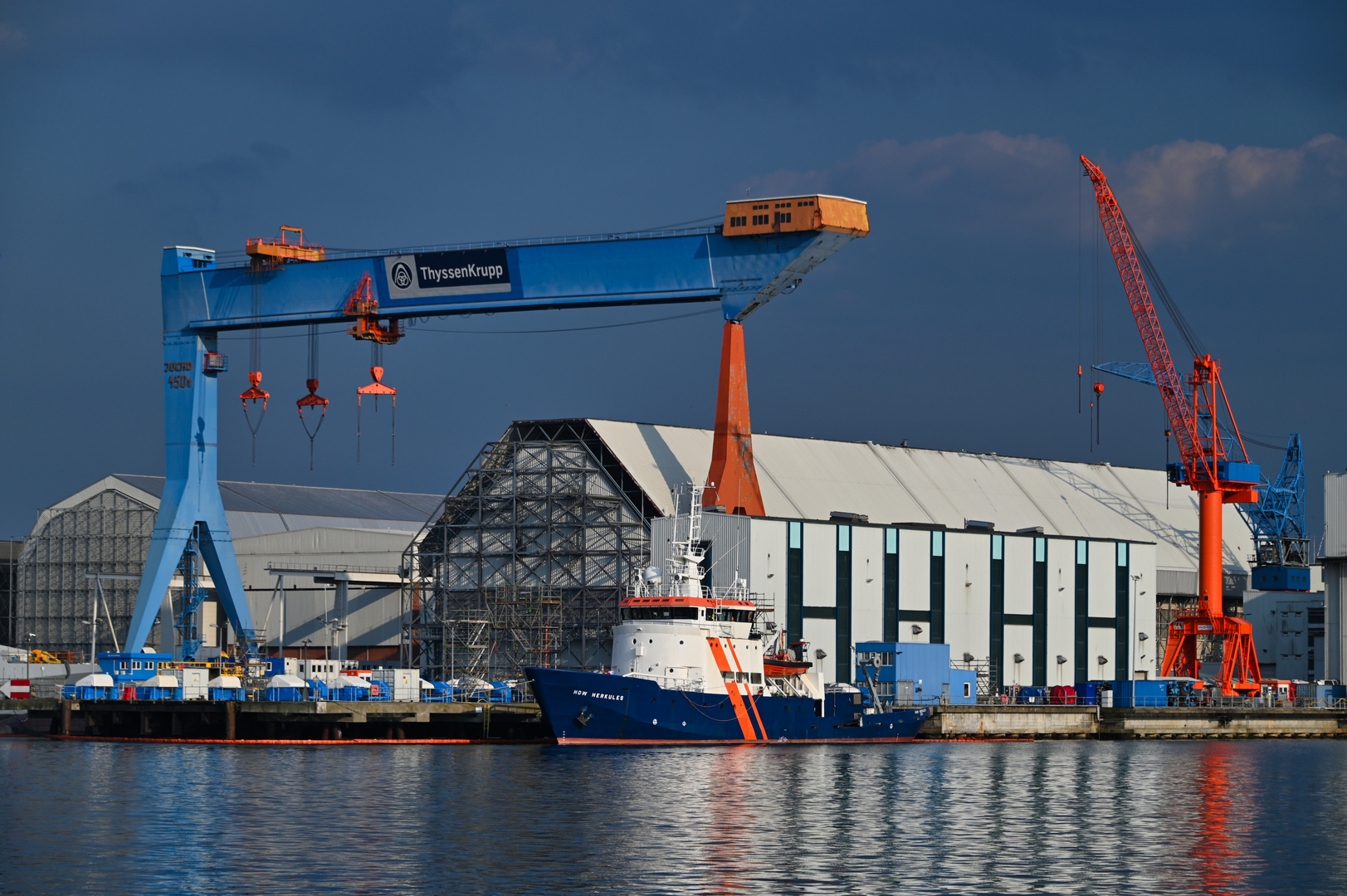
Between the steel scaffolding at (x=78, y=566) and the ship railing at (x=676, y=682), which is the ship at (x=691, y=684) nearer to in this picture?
the ship railing at (x=676, y=682)

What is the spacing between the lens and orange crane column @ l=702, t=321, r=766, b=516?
252 ft

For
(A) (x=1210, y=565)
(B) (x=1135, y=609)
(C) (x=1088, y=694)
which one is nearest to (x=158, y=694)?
(C) (x=1088, y=694)

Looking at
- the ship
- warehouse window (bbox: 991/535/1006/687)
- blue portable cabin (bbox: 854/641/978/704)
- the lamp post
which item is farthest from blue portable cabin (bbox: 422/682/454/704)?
the lamp post

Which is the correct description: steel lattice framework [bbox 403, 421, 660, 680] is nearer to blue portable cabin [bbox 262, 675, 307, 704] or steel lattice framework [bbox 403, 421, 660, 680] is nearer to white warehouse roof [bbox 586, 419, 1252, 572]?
white warehouse roof [bbox 586, 419, 1252, 572]

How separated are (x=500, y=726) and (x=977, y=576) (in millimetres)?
28032

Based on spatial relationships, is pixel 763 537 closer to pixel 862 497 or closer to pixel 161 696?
pixel 862 497

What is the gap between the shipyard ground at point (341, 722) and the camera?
224ft

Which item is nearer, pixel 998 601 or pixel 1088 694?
pixel 1088 694

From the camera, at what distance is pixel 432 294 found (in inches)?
2948

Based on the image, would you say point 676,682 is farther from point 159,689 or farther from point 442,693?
point 159,689

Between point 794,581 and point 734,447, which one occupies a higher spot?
point 734,447

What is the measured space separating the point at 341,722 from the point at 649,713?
13663mm

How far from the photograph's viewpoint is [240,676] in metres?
76.0

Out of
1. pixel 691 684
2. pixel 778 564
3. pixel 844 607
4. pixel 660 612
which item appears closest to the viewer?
pixel 691 684
